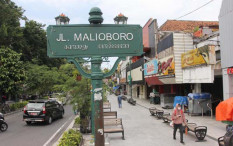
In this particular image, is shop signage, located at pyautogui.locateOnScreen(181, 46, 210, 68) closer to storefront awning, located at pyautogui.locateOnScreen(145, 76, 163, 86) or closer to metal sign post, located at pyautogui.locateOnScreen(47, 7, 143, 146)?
storefront awning, located at pyautogui.locateOnScreen(145, 76, 163, 86)

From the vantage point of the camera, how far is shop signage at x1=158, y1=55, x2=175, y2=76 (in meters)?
20.7

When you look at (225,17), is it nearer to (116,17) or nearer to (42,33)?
(116,17)

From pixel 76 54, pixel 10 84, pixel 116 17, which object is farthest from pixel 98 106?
pixel 10 84

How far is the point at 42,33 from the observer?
128ft

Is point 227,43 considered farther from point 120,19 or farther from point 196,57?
point 120,19

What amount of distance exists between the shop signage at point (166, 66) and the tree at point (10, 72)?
1482cm

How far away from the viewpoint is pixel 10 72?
74.4 ft

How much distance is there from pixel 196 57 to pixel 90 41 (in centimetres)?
1420

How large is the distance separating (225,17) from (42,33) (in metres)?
32.8

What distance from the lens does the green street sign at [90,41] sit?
3652 millimetres

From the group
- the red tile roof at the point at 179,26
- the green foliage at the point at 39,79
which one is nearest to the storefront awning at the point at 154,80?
the red tile roof at the point at 179,26

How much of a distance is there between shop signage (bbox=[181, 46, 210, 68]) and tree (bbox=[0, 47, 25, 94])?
16.4 meters

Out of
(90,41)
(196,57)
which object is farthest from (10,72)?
(90,41)

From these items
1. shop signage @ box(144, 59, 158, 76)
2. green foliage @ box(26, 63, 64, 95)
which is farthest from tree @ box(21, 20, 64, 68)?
shop signage @ box(144, 59, 158, 76)
